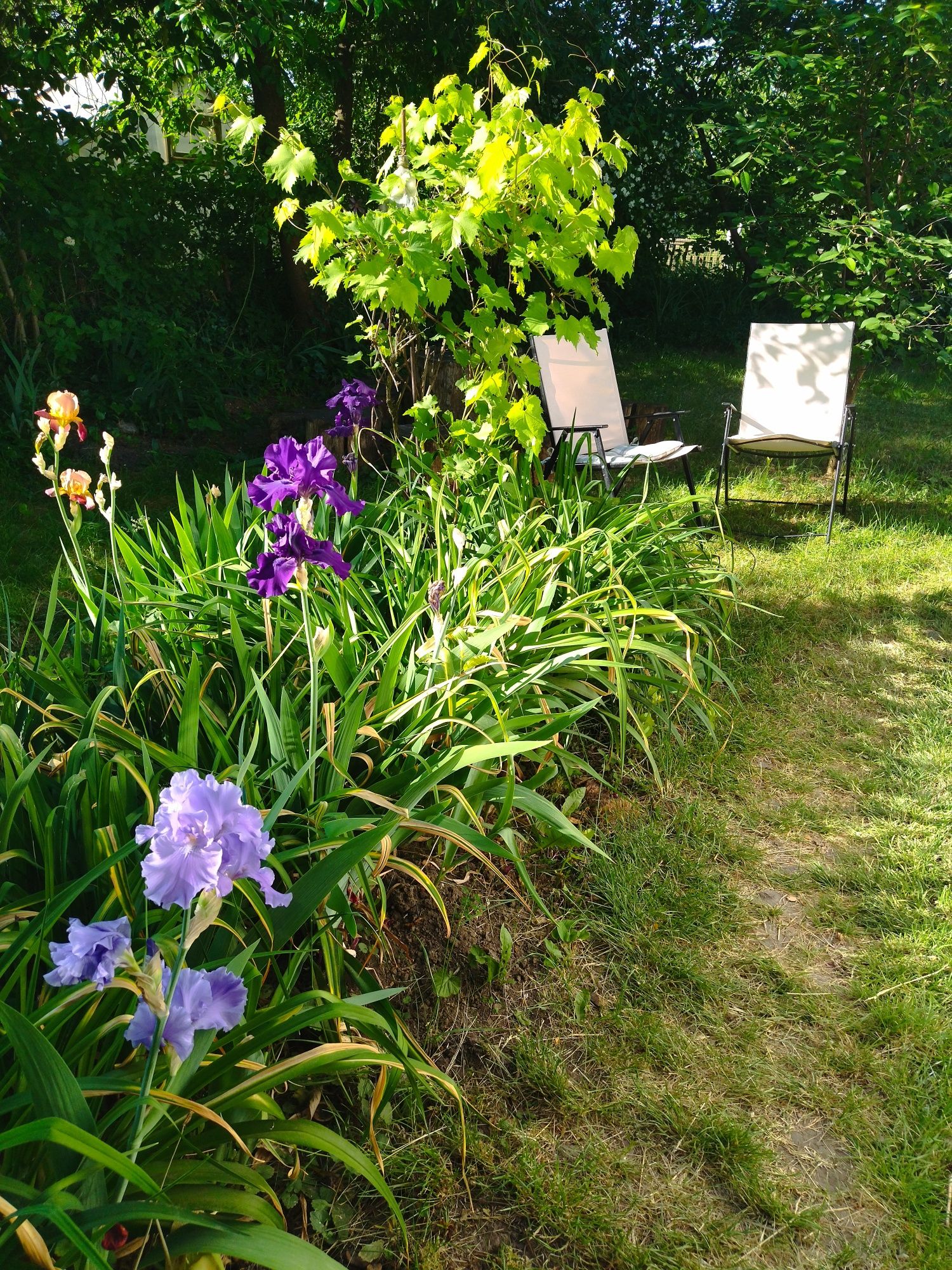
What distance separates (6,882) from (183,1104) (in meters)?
0.52

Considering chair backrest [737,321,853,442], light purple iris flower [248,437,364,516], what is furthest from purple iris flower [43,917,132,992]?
chair backrest [737,321,853,442]

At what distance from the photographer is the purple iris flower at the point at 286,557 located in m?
1.70

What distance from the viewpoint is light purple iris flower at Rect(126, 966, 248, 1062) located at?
917 millimetres

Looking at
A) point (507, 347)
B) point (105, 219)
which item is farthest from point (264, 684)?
point (105, 219)

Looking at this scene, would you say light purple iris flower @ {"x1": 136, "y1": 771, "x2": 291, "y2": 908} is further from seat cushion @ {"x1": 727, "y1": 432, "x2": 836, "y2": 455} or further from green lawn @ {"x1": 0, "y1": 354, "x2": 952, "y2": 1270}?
seat cushion @ {"x1": 727, "y1": 432, "x2": 836, "y2": 455}

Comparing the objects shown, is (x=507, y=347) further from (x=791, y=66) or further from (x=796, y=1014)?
(x=791, y=66)

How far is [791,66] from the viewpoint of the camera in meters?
5.45

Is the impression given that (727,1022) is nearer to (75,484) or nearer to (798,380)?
(75,484)

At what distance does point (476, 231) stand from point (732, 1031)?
6.81 ft

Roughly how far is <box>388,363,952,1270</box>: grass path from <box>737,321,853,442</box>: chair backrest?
102 inches

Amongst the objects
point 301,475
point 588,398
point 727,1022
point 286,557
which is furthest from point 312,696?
point 588,398

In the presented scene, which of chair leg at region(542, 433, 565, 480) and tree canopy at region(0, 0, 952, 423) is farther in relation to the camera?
tree canopy at region(0, 0, 952, 423)

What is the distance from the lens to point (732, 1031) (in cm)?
190

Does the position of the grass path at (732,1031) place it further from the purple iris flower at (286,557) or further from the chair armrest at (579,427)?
the chair armrest at (579,427)
